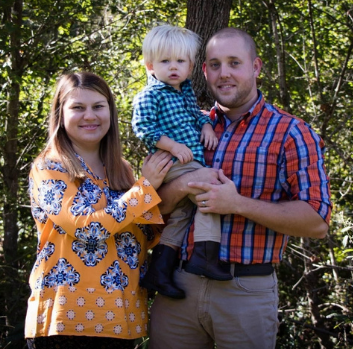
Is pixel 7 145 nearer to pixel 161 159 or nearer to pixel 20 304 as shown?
pixel 20 304

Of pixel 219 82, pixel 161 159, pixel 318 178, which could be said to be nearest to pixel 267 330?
pixel 318 178

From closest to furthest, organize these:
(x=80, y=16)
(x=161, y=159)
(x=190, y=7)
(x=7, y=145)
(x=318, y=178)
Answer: (x=318, y=178), (x=161, y=159), (x=190, y=7), (x=7, y=145), (x=80, y=16)

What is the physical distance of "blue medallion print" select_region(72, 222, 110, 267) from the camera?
105 inches

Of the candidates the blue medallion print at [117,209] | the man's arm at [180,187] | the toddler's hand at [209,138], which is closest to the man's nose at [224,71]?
the toddler's hand at [209,138]

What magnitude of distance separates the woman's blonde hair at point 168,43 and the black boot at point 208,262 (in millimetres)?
1088

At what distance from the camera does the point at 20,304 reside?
4840 millimetres

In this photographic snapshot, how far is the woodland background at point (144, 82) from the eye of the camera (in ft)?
16.7

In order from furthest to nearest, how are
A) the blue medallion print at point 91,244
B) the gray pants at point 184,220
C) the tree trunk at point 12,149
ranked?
the tree trunk at point 12,149, the gray pants at point 184,220, the blue medallion print at point 91,244

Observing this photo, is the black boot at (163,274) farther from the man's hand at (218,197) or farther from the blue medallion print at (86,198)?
the blue medallion print at (86,198)

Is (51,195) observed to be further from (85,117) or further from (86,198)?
(85,117)

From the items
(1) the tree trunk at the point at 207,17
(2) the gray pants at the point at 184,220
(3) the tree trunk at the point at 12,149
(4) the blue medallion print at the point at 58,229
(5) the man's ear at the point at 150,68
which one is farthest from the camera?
(3) the tree trunk at the point at 12,149

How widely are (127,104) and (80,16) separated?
1.05 meters

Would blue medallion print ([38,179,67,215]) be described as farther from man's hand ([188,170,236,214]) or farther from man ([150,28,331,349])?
man's hand ([188,170,236,214])

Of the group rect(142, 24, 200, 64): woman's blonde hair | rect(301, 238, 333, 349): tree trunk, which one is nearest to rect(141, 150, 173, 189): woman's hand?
rect(142, 24, 200, 64): woman's blonde hair
